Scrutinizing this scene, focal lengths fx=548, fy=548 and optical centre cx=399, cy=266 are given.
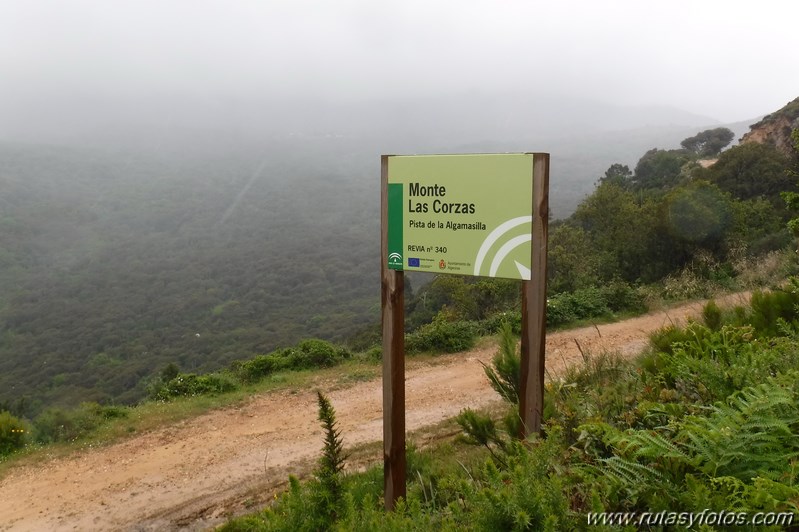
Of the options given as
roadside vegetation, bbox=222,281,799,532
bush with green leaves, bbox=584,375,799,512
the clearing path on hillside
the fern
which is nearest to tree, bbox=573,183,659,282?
the clearing path on hillside

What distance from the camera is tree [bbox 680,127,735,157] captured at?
165 feet

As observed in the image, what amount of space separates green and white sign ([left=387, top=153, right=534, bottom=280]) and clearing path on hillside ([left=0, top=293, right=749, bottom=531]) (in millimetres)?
1818

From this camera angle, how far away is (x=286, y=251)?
323ft

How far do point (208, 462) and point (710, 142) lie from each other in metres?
58.5

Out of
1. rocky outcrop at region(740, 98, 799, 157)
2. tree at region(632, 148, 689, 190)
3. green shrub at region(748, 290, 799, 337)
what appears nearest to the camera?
green shrub at region(748, 290, 799, 337)

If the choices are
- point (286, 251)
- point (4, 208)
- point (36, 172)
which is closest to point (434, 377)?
point (286, 251)

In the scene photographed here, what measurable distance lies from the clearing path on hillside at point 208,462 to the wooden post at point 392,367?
5.69ft

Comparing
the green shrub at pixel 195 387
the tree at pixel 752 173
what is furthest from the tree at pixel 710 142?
the green shrub at pixel 195 387

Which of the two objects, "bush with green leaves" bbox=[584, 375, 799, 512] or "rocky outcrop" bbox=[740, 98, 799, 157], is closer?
"bush with green leaves" bbox=[584, 375, 799, 512]

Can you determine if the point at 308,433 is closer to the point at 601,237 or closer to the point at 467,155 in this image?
the point at 467,155

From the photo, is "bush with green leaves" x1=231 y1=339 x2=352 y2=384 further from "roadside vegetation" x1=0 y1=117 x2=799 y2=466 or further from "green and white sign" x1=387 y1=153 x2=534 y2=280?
"green and white sign" x1=387 y1=153 x2=534 y2=280

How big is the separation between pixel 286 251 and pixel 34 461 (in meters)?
93.5

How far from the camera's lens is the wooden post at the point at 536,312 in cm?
292

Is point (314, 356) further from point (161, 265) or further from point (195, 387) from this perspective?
point (161, 265)
